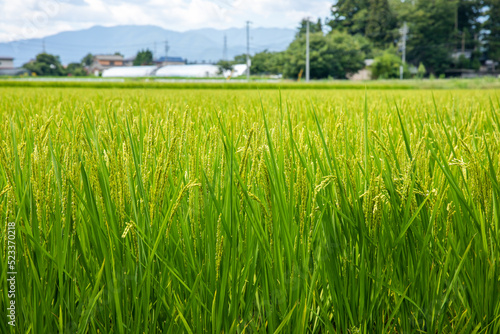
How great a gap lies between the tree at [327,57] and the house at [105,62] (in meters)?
56.7

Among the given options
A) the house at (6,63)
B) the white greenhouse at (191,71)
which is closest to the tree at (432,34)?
the white greenhouse at (191,71)

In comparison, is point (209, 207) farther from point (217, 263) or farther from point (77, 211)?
point (77, 211)

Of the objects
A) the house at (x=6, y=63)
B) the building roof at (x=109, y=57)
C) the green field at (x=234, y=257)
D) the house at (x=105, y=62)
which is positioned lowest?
the green field at (x=234, y=257)

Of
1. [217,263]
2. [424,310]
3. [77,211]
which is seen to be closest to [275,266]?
[217,263]

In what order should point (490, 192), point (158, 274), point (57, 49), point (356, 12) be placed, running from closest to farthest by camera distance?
1. point (158, 274)
2. point (490, 192)
3. point (356, 12)
4. point (57, 49)

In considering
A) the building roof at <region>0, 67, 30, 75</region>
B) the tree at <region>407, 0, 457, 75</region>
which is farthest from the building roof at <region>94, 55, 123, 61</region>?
the tree at <region>407, 0, 457, 75</region>

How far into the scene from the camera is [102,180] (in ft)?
3.13

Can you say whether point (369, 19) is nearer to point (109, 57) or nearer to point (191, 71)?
point (191, 71)

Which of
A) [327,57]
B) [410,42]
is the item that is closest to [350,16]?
[410,42]

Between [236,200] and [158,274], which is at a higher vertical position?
[236,200]

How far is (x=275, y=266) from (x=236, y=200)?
0.60 feet

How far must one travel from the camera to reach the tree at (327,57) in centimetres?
4534

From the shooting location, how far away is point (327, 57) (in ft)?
149

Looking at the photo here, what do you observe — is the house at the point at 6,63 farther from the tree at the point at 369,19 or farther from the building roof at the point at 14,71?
the tree at the point at 369,19
